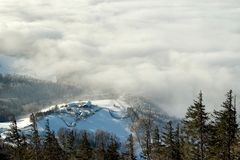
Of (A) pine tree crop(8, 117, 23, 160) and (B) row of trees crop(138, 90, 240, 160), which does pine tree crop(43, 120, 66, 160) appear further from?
(B) row of trees crop(138, 90, 240, 160)

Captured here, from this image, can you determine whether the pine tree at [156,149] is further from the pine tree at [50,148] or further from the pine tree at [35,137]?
the pine tree at [35,137]

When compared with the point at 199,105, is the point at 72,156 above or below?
below

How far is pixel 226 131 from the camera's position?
246 ft

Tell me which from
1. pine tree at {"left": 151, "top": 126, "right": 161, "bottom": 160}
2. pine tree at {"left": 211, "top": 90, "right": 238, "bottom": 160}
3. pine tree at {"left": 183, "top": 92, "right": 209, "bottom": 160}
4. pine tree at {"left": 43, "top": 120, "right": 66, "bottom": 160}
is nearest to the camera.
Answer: pine tree at {"left": 211, "top": 90, "right": 238, "bottom": 160}

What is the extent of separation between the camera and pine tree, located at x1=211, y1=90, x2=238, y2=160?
242 ft

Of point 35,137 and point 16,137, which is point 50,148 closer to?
point 35,137

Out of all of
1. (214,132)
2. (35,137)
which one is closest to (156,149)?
(35,137)

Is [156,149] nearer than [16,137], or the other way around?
[16,137]

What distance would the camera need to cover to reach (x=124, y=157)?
5384 inches

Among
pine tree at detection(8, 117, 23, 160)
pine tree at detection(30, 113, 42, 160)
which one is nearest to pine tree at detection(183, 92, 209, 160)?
pine tree at detection(30, 113, 42, 160)

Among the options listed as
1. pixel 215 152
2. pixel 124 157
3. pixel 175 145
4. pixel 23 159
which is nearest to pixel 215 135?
pixel 215 152

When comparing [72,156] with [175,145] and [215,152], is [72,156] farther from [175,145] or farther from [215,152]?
[215,152]

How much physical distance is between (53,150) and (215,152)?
42889 mm

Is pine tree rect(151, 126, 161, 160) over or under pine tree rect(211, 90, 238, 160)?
under
